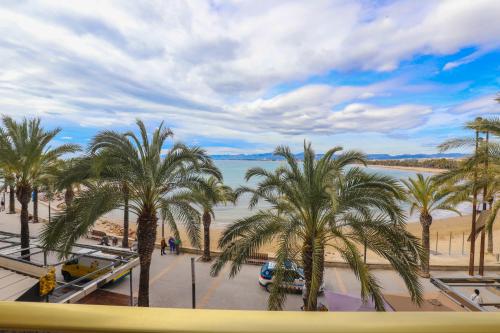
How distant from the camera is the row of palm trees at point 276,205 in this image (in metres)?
7.65

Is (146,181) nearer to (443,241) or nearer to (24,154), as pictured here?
(24,154)

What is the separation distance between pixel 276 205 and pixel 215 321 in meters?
8.46

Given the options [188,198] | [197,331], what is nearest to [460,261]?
[188,198]

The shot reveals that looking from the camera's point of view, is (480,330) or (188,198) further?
(188,198)

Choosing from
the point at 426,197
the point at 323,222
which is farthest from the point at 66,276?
the point at 426,197

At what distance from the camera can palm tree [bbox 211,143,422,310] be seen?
7.47 metres

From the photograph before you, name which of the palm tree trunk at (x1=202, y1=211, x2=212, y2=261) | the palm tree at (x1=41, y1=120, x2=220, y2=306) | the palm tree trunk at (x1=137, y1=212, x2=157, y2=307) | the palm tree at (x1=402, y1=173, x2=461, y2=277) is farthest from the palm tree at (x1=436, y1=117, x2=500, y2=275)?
the palm tree trunk at (x1=202, y1=211, x2=212, y2=261)

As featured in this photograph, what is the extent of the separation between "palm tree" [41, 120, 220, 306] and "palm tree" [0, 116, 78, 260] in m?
6.72

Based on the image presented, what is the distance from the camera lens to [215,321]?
94cm

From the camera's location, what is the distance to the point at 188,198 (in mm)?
10781

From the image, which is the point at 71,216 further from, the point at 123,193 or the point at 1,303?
the point at 1,303

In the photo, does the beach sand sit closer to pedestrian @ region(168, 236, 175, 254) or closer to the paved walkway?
the paved walkway

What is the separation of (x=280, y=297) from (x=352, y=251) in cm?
221

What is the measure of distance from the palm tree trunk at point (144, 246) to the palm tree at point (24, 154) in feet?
25.5
